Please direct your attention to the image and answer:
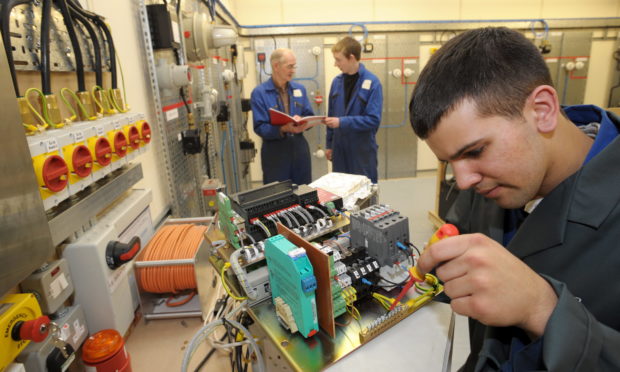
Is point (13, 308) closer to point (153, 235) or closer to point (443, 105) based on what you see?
point (153, 235)

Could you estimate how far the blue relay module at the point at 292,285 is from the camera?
0.82 meters

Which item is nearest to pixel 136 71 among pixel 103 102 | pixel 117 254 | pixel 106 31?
pixel 106 31

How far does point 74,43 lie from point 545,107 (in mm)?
1306

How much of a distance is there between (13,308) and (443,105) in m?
1.02

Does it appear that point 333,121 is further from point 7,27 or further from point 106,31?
point 7,27

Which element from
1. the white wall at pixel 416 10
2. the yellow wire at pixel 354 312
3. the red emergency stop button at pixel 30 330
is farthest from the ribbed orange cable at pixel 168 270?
the white wall at pixel 416 10

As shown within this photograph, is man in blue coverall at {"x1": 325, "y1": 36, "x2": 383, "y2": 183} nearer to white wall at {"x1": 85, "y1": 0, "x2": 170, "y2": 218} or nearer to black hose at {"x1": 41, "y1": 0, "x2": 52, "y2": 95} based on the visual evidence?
white wall at {"x1": 85, "y1": 0, "x2": 170, "y2": 218}

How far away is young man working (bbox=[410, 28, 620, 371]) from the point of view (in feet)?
1.89

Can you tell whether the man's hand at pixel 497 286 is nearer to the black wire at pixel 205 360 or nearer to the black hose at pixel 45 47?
the black wire at pixel 205 360

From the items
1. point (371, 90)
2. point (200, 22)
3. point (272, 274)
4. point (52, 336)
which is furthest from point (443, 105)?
point (371, 90)

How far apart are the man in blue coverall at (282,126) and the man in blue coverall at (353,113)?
29cm

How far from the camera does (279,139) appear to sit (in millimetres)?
3023

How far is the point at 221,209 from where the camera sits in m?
1.36

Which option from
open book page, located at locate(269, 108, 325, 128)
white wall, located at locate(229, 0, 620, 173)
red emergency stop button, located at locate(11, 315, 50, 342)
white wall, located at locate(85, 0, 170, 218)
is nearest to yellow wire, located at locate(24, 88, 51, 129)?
red emergency stop button, located at locate(11, 315, 50, 342)
